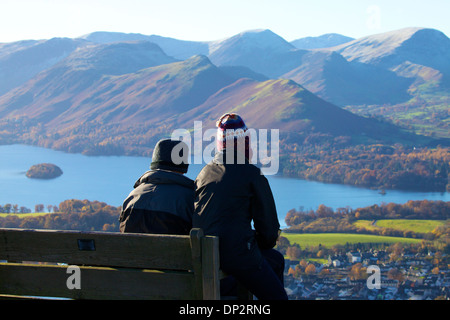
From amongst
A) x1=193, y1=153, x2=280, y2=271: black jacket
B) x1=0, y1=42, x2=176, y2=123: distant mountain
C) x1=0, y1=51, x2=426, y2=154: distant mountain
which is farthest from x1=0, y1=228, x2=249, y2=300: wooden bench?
x1=0, y1=42, x2=176, y2=123: distant mountain

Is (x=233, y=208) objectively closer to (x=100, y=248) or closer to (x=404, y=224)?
(x=100, y=248)

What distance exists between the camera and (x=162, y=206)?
375 centimetres

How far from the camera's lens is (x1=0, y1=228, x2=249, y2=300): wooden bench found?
296cm

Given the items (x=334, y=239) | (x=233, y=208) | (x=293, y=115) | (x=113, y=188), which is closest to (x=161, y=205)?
(x=233, y=208)

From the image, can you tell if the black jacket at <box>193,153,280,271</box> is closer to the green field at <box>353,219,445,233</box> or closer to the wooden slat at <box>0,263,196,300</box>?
the wooden slat at <box>0,263,196,300</box>

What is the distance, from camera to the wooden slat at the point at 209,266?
2.90 meters

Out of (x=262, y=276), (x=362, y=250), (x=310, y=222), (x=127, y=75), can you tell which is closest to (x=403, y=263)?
(x=362, y=250)

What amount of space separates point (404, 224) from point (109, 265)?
58.5 meters

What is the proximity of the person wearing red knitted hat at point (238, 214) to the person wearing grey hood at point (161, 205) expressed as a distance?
0.79 feet

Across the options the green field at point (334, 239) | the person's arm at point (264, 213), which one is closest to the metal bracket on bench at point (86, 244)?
the person's arm at point (264, 213)

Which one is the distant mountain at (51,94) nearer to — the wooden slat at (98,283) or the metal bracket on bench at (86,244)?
the wooden slat at (98,283)

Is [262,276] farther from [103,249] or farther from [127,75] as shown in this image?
[127,75]

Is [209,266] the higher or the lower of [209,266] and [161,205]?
the lower
